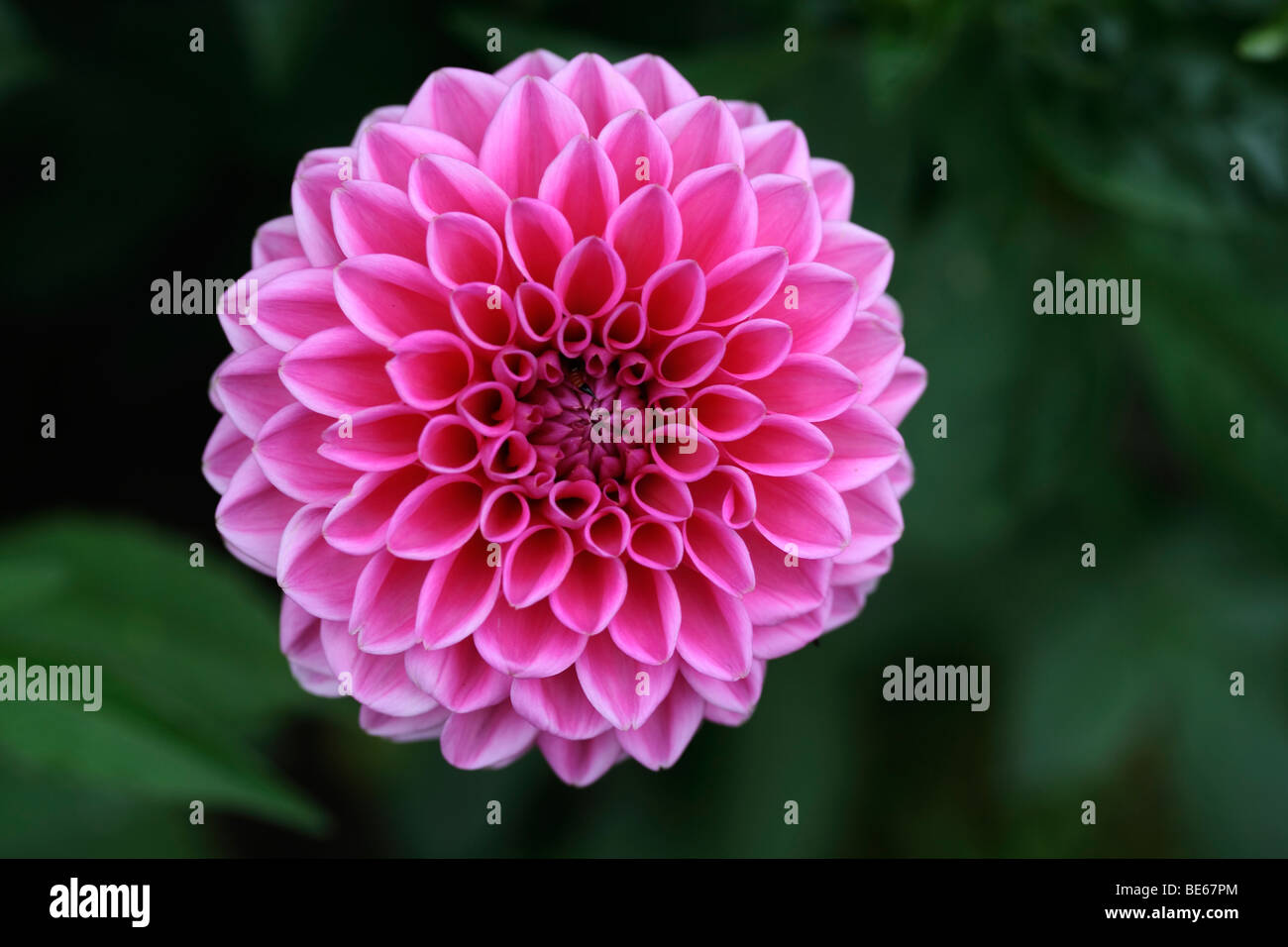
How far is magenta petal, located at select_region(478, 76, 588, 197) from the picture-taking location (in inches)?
61.8

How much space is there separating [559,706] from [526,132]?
0.81 metres

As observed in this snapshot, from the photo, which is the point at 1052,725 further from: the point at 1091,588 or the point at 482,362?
the point at 482,362

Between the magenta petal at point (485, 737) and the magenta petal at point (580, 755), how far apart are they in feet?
0.12

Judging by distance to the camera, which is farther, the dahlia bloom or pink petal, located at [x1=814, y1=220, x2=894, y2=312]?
pink petal, located at [x1=814, y1=220, x2=894, y2=312]

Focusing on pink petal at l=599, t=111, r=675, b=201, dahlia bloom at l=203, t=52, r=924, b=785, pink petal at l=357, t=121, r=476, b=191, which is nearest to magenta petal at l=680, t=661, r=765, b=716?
dahlia bloom at l=203, t=52, r=924, b=785

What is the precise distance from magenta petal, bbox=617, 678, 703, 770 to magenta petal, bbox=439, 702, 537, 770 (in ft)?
0.49

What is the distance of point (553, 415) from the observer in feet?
5.63

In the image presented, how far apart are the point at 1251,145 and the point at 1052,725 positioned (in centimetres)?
151

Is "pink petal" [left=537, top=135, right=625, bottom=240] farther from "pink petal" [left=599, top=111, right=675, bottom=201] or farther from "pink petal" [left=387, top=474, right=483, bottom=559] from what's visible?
"pink petal" [left=387, top=474, right=483, bottom=559]

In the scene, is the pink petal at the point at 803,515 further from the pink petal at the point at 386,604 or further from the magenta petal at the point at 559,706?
the pink petal at the point at 386,604

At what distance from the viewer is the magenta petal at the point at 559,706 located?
1.56 m

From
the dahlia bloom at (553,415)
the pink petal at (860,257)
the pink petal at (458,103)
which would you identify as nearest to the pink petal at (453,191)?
the dahlia bloom at (553,415)

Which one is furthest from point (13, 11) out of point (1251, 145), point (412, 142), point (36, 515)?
point (1251, 145)

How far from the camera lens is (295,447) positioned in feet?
5.14
